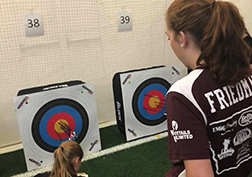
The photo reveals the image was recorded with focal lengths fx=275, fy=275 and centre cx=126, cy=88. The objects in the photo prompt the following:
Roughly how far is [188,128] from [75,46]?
1.54 metres

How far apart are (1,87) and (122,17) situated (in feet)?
3.26

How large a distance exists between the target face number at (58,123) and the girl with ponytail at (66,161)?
1.65ft

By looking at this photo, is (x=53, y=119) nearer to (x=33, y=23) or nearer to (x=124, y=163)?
(x=124, y=163)

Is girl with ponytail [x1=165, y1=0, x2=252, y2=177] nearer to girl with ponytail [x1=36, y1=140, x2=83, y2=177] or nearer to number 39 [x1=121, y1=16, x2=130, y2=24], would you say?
girl with ponytail [x1=36, y1=140, x2=83, y2=177]

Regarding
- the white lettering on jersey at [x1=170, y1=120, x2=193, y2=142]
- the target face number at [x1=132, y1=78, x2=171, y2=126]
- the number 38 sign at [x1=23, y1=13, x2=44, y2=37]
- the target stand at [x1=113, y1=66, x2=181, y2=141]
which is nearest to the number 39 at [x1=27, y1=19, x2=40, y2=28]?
the number 38 sign at [x1=23, y1=13, x2=44, y2=37]

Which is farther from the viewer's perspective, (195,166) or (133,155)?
(133,155)

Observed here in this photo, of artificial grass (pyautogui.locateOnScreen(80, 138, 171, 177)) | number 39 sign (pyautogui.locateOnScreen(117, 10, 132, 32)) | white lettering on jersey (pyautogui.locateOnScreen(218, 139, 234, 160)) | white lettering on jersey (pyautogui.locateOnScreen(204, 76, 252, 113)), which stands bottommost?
artificial grass (pyautogui.locateOnScreen(80, 138, 171, 177))

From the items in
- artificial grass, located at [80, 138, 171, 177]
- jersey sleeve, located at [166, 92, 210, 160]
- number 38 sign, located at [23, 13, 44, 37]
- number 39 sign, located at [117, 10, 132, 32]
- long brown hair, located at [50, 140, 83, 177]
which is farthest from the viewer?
number 39 sign, located at [117, 10, 132, 32]

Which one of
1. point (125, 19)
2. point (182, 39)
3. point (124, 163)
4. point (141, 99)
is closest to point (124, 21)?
point (125, 19)

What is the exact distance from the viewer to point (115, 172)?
1.63m

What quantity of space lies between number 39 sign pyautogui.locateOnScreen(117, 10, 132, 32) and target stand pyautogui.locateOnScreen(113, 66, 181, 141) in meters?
0.37

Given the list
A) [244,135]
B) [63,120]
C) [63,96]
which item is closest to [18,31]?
[63,96]

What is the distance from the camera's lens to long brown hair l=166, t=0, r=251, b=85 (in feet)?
2.01

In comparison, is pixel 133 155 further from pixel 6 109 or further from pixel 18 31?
pixel 18 31
